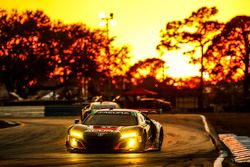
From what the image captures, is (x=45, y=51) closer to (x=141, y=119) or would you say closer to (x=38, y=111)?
(x=38, y=111)

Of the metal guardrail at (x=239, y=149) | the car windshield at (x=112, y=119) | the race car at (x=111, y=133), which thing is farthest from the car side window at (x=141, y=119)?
the metal guardrail at (x=239, y=149)

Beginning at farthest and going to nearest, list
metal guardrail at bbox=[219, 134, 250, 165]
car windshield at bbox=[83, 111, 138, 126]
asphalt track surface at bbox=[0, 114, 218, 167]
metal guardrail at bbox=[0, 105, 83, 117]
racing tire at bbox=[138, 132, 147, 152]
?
1. metal guardrail at bbox=[0, 105, 83, 117]
2. car windshield at bbox=[83, 111, 138, 126]
3. racing tire at bbox=[138, 132, 147, 152]
4. metal guardrail at bbox=[219, 134, 250, 165]
5. asphalt track surface at bbox=[0, 114, 218, 167]

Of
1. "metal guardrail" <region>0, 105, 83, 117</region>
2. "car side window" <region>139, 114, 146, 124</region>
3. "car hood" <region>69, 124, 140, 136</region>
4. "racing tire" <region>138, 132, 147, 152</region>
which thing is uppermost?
"car side window" <region>139, 114, 146, 124</region>

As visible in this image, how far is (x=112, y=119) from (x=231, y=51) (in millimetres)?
58505

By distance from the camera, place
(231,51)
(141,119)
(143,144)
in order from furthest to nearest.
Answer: (231,51), (141,119), (143,144)

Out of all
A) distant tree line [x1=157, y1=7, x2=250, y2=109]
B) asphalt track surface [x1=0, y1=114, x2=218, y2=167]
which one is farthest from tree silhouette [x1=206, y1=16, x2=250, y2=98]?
asphalt track surface [x1=0, y1=114, x2=218, y2=167]

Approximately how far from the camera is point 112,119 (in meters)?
17.6

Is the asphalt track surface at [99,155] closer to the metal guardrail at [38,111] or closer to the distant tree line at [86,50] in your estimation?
the metal guardrail at [38,111]

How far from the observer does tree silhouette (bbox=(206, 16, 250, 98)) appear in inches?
2931

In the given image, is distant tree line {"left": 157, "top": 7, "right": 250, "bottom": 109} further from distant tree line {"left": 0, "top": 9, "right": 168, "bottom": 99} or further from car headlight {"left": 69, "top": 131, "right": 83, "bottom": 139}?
car headlight {"left": 69, "top": 131, "right": 83, "bottom": 139}

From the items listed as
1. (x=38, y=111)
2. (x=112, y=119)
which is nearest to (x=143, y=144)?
(x=112, y=119)

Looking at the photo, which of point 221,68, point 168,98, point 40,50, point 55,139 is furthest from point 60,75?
point 55,139

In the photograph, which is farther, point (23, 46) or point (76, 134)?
point (23, 46)

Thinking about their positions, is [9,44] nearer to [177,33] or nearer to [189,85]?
[177,33]
